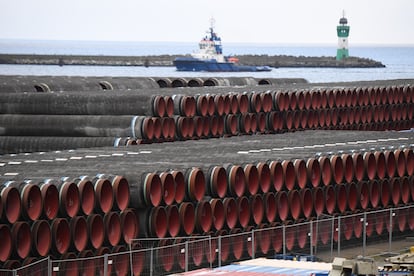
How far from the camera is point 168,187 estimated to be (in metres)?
30.0

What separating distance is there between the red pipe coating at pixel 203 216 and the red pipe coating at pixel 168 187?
2.85 ft

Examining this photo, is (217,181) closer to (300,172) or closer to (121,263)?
(300,172)

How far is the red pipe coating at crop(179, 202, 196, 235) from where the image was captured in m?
30.2

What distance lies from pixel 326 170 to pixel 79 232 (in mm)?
10222

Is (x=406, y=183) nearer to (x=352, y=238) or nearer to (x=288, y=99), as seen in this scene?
(x=352, y=238)

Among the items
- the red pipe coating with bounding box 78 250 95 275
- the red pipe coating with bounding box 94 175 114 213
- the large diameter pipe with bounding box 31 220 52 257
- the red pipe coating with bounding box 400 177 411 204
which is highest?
the red pipe coating with bounding box 94 175 114 213

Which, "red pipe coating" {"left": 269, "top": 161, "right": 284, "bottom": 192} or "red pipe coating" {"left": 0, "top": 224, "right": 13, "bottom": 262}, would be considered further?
"red pipe coating" {"left": 269, "top": 161, "right": 284, "bottom": 192}

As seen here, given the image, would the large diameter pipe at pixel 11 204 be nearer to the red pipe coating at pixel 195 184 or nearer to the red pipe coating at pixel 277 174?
the red pipe coating at pixel 195 184

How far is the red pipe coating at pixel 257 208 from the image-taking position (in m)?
32.5

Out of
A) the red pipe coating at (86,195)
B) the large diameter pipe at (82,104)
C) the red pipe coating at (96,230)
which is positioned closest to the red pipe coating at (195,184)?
the red pipe coating at (96,230)

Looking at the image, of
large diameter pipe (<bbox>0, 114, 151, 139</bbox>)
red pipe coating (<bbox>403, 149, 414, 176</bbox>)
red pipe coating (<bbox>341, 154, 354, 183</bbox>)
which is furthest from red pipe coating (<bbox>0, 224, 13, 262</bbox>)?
large diameter pipe (<bbox>0, 114, 151, 139</bbox>)

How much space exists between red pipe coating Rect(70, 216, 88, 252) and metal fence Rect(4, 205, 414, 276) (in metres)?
0.30

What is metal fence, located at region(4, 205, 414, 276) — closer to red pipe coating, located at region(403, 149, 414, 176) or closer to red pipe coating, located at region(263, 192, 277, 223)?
red pipe coating, located at region(263, 192, 277, 223)

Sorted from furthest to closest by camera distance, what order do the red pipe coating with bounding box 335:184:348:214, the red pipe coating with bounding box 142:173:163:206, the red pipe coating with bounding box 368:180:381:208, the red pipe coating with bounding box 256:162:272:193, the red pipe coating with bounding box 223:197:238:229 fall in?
1. the red pipe coating with bounding box 368:180:381:208
2. the red pipe coating with bounding box 335:184:348:214
3. the red pipe coating with bounding box 256:162:272:193
4. the red pipe coating with bounding box 223:197:238:229
5. the red pipe coating with bounding box 142:173:163:206
